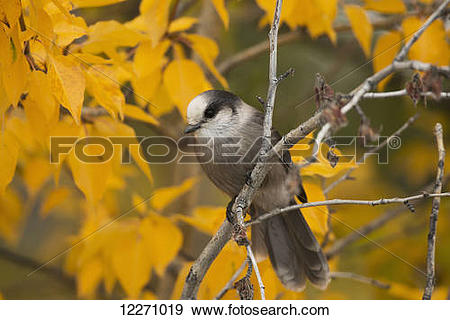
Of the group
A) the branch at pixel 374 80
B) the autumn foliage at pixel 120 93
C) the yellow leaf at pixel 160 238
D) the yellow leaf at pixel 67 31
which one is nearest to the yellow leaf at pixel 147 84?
the autumn foliage at pixel 120 93

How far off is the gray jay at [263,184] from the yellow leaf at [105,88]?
1.43ft

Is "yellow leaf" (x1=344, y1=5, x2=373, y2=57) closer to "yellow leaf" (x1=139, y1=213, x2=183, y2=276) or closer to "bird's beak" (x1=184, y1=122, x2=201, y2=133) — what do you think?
"bird's beak" (x1=184, y1=122, x2=201, y2=133)

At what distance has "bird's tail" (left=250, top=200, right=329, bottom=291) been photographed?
227cm

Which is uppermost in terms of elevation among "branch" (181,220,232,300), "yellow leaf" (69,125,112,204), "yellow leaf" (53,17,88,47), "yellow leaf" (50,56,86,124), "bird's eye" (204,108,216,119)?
"yellow leaf" (53,17,88,47)

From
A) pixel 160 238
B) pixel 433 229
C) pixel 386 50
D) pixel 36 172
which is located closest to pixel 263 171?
pixel 433 229

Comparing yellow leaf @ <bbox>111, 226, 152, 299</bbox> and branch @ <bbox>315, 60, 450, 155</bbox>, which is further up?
branch @ <bbox>315, 60, 450, 155</bbox>

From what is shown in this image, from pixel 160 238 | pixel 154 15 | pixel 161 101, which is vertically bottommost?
pixel 160 238

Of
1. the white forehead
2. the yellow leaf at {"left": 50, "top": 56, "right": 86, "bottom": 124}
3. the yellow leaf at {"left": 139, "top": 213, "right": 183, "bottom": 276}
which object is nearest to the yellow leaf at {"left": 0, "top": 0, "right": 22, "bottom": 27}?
the yellow leaf at {"left": 50, "top": 56, "right": 86, "bottom": 124}

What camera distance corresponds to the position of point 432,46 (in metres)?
2.04

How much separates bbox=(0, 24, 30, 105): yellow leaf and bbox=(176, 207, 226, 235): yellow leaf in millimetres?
924

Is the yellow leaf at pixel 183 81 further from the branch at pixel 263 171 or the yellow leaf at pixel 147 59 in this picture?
the branch at pixel 263 171

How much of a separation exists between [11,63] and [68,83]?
15cm

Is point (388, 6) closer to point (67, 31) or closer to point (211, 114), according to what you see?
point (211, 114)

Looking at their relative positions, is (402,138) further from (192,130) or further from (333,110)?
(333,110)
